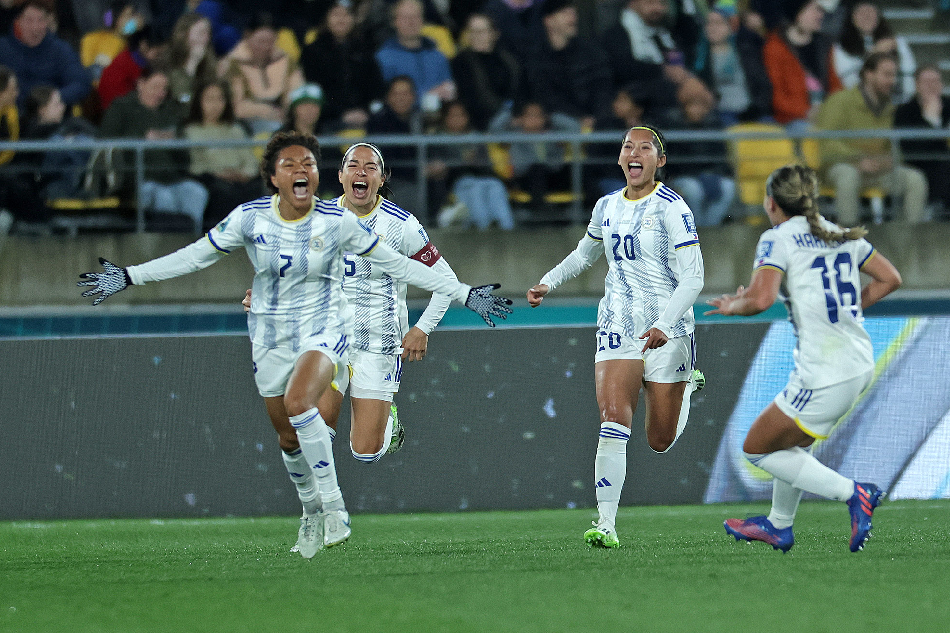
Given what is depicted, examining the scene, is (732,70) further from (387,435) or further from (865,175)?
(387,435)

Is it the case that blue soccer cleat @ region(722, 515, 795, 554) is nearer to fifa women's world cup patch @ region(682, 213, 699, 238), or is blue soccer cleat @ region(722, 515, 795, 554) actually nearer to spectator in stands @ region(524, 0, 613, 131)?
fifa women's world cup patch @ region(682, 213, 699, 238)

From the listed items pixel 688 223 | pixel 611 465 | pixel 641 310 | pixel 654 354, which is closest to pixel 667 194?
pixel 688 223

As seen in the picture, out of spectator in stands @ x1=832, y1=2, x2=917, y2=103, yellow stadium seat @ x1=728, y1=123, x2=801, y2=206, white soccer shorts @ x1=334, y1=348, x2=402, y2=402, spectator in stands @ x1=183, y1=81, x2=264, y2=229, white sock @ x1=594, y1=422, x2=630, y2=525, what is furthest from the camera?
spectator in stands @ x1=832, y1=2, x2=917, y2=103

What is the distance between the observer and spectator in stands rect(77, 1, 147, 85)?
472 inches

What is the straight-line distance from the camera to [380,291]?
24.8 feet

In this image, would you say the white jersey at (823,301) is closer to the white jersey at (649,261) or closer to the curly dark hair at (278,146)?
the white jersey at (649,261)

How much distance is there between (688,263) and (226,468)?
3432 millimetres

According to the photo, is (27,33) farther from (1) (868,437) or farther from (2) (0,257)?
(1) (868,437)

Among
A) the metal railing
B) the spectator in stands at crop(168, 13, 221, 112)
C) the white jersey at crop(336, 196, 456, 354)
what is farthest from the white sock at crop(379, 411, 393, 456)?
the spectator in stands at crop(168, 13, 221, 112)

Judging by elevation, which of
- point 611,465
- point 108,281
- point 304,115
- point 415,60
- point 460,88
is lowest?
point 611,465

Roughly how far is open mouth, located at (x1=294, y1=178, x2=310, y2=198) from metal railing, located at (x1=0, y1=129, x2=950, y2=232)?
3.71 metres

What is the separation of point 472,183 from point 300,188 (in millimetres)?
4305

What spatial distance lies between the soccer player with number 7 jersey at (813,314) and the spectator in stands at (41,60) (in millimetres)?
7398

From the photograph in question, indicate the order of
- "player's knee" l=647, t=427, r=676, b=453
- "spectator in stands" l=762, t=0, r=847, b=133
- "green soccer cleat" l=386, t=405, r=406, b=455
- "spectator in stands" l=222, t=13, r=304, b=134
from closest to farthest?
"player's knee" l=647, t=427, r=676, b=453 → "green soccer cleat" l=386, t=405, r=406, b=455 → "spectator in stands" l=222, t=13, r=304, b=134 → "spectator in stands" l=762, t=0, r=847, b=133
